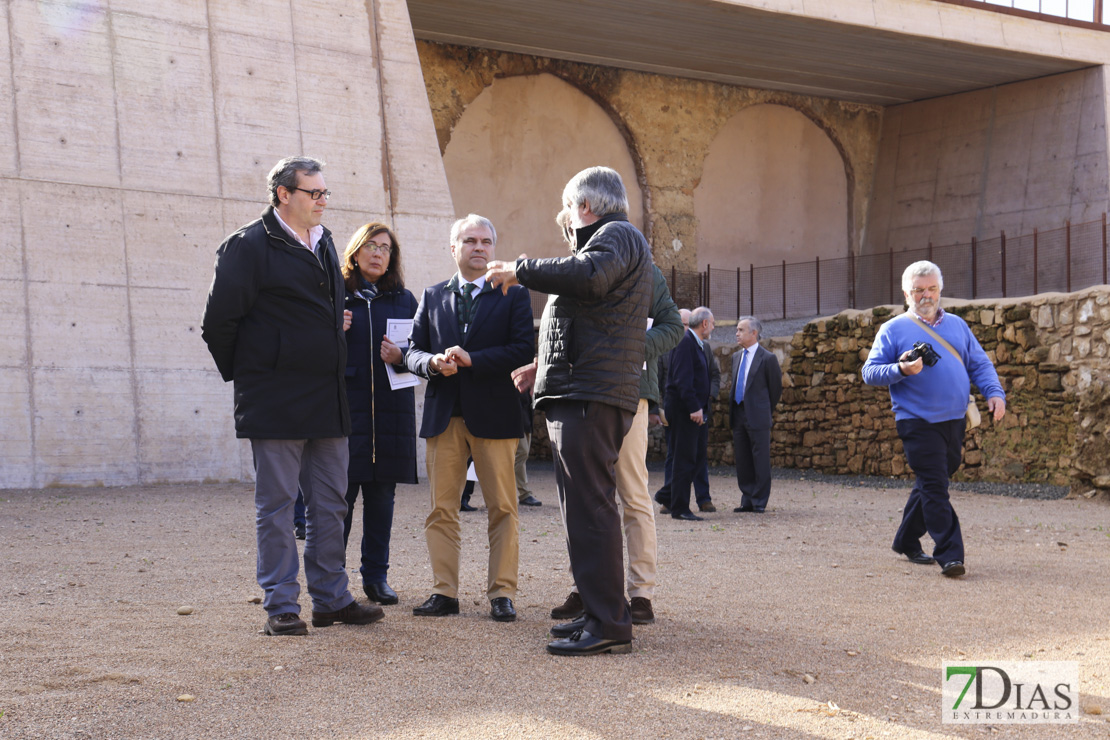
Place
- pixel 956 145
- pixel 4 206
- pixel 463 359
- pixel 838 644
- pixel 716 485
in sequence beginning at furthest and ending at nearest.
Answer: pixel 956 145
pixel 716 485
pixel 4 206
pixel 463 359
pixel 838 644

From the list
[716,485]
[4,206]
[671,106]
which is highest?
[671,106]

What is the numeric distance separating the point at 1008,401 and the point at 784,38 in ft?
28.1

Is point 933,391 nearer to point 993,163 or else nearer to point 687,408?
point 687,408

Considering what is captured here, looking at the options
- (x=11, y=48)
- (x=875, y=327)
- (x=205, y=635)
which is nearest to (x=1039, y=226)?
(x=875, y=327)

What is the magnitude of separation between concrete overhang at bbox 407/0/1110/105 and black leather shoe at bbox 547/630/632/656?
13.5 meters

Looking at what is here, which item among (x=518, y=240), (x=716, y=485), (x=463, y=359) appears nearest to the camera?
(x=463, y=359)

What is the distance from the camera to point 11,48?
1011 cm

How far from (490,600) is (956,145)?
19.0 m

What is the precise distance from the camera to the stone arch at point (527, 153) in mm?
18453

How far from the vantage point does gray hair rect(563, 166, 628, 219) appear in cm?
379

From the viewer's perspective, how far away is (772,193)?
70.8ft

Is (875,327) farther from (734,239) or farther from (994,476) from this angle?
(734,239)

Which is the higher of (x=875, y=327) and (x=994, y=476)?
(x=875, y=327)

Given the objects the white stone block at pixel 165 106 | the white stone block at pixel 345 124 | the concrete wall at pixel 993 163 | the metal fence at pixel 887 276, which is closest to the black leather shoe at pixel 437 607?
the white stone block at pixel 165 106
